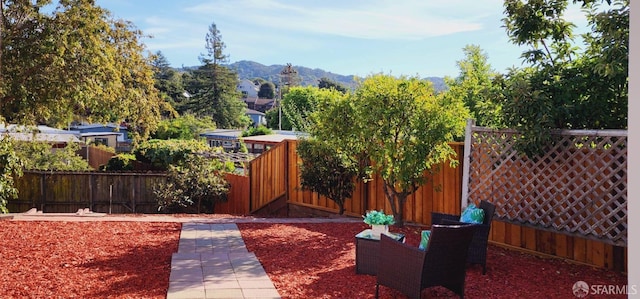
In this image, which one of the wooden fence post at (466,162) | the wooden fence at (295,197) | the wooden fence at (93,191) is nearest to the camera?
the wooden fence at (295,197)

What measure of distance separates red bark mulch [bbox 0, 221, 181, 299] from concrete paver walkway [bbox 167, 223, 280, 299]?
0.45ft

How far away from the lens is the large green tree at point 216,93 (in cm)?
4666

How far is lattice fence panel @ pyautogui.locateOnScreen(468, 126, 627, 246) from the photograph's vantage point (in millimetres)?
5242

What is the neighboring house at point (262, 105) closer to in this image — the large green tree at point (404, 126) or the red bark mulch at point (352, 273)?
the large green tree at point (404, 126)

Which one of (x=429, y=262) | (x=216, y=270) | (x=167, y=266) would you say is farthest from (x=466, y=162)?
(x=167, y=266)

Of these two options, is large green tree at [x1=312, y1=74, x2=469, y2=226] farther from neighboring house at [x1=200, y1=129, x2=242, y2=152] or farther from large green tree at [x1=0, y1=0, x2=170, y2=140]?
neighboring house at [x1=200, y1=129, x2=242, y2=152]

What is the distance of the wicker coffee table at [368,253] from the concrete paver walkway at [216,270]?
35.8 inches

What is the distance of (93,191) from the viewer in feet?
44.7

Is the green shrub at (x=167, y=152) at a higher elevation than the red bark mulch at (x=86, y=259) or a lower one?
higher

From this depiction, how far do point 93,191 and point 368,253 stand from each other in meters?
10.9

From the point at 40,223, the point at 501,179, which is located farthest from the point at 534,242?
the point at 40,223

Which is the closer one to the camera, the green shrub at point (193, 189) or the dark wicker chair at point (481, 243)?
the dark wicker chair at point (481, 243)

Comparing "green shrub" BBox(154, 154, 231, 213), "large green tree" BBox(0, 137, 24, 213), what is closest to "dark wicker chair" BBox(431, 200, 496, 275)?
"large green tree" BBox(0, 137, 24, 213)

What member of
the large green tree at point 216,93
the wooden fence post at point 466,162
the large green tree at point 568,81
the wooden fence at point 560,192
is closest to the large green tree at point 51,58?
the wooden fence post at point 466,162
